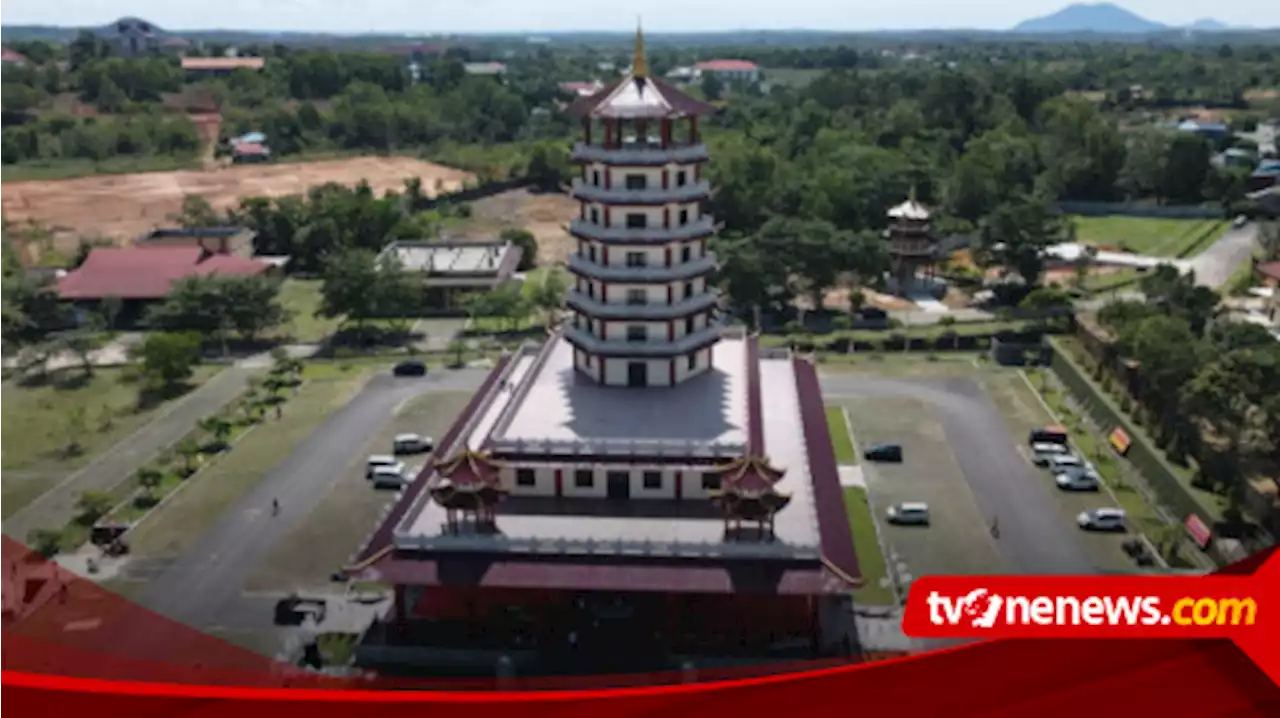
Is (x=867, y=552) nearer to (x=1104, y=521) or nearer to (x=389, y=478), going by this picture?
(x=1104, y=521)

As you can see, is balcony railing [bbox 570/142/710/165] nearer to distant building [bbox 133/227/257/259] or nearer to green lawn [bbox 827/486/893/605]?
green lawn [bbox 827/486/893/605]

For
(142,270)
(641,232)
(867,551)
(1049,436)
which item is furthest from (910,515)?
(142,270)

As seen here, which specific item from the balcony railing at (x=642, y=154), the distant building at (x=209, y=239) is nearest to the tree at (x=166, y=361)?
the distant building at (x=209, y=239)

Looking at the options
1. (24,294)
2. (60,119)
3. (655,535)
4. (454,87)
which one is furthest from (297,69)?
(655,535)

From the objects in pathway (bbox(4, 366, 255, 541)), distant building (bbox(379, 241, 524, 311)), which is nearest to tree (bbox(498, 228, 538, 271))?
distant building (bbox(379, 241, 524, 311))

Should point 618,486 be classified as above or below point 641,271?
below
